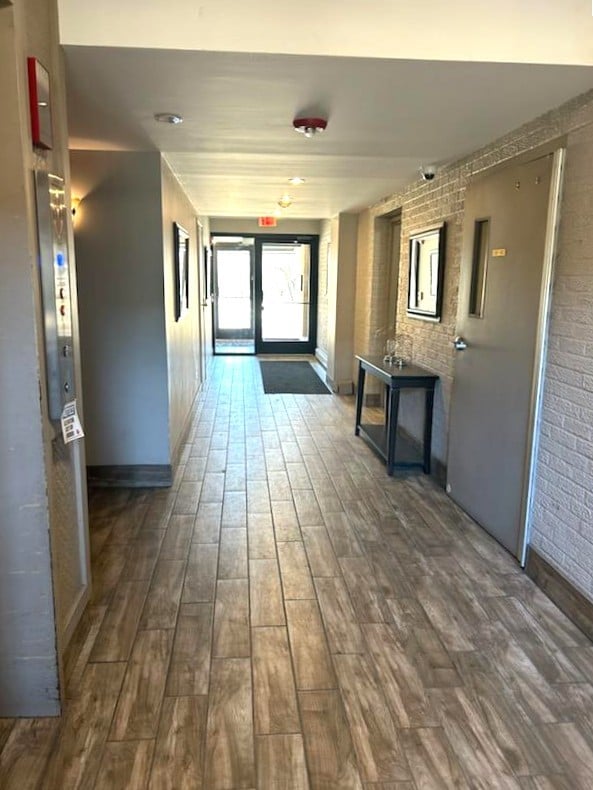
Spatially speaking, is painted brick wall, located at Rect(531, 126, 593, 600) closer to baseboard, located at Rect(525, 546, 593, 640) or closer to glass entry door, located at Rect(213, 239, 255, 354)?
baseboard, located at Rect(525, 546, 593, 640)

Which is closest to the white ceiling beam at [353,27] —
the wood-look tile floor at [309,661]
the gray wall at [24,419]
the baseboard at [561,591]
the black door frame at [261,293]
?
the gray wall at [24,419]

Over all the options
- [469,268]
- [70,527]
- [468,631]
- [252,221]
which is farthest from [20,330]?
[252,221]

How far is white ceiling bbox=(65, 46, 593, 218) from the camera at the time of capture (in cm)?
217

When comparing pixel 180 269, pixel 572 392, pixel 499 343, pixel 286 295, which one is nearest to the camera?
pixel 572 392

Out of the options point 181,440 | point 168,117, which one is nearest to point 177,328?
point 181,440

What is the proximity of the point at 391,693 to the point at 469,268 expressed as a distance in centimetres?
252

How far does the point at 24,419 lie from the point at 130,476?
2334 millimetres

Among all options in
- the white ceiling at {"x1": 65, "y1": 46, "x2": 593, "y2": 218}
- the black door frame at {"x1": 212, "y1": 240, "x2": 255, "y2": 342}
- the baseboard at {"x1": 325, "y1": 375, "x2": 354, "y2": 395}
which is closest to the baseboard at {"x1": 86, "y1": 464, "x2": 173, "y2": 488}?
the white ceiling at {"x1": 65, "y1": 46, "x2": 593, "y2": 218}

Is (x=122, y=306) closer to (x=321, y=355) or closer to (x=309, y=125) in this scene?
(x=309, y=125)

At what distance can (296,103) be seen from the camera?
260 centimetres

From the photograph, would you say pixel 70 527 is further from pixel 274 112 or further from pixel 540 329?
pixel 540 329

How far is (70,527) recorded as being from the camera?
2.31 metres

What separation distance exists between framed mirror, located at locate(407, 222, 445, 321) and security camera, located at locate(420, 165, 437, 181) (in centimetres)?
39

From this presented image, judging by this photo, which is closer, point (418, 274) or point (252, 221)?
point (418, 274)
